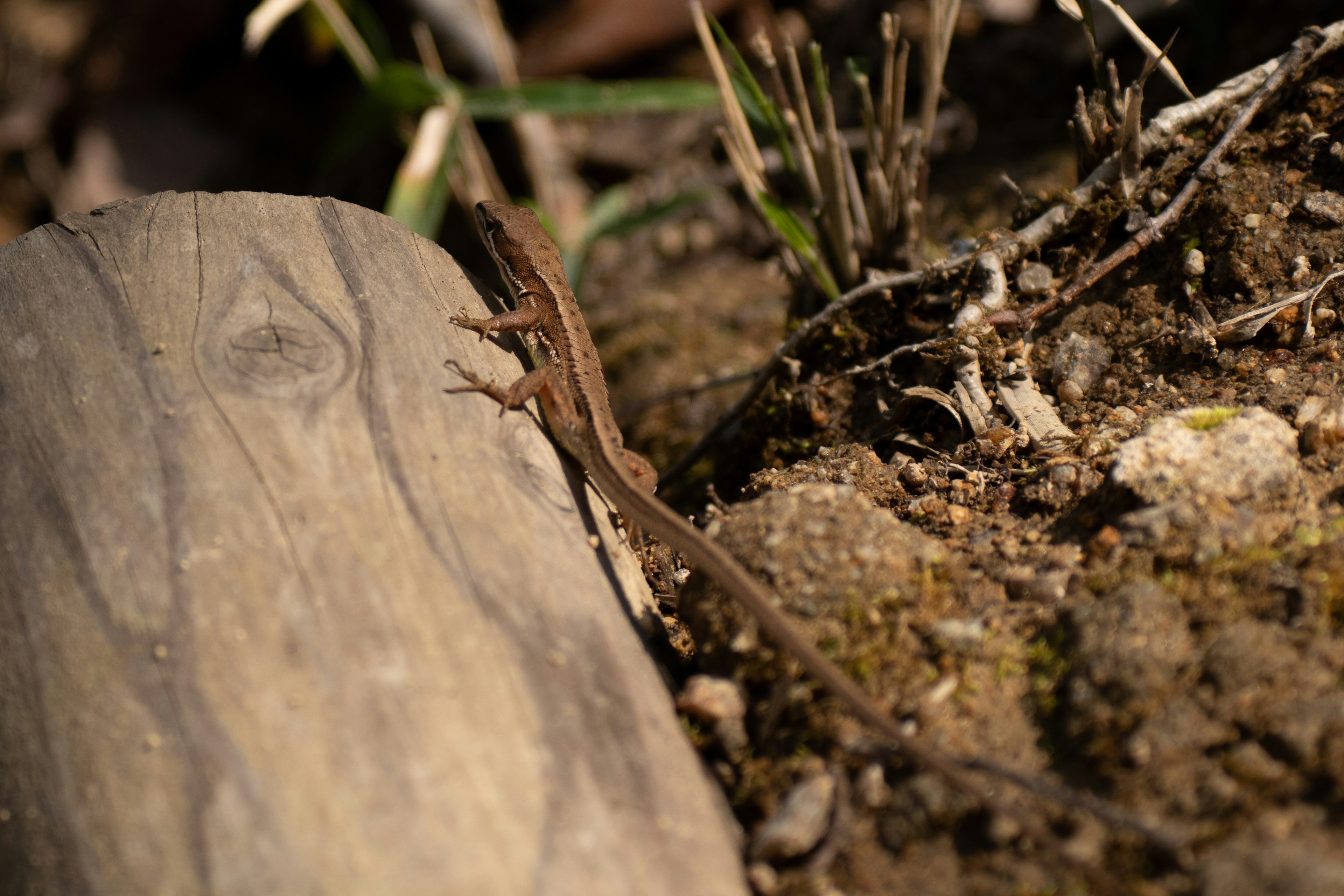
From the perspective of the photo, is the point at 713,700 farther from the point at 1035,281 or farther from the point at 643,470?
the point at 1035,281

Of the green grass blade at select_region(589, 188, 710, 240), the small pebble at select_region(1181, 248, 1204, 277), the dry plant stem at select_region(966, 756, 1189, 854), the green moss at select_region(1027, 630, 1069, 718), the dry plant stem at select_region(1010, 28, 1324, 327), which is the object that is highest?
the green grass blade at select_region(589, 188, 710, 240)

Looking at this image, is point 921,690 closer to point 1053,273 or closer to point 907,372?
point 907,372

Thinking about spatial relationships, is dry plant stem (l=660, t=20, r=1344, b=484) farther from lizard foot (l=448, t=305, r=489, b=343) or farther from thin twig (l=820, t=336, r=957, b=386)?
lizard foot (l=448, t=305, r=489, b=343)

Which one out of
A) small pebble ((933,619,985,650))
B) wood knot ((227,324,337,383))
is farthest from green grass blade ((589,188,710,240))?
small pebble ((933,619,985,650))

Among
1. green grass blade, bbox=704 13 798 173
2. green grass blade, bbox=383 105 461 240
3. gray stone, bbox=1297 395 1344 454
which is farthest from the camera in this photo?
green grass blade, bbox=383 105 461 240

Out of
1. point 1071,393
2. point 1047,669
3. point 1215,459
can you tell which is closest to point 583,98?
point 1071,393

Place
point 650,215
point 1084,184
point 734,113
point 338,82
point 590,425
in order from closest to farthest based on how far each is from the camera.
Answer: point 590,425, point 1084,184, point 734,113, point 650,215, point 338,82

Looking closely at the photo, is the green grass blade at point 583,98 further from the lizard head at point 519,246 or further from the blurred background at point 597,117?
the lizard head at point 519,246
